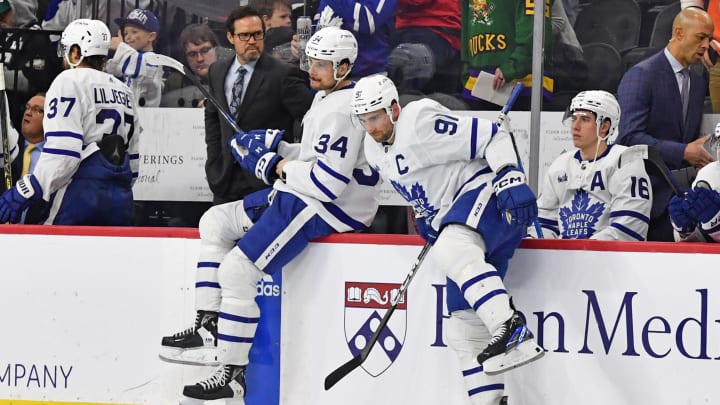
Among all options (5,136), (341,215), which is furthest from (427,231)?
(5,136)

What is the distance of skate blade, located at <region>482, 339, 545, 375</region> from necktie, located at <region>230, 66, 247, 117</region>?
6.48 feet

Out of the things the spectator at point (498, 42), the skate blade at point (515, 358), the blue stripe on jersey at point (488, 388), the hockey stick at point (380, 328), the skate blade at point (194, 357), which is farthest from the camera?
the spectator at point (498, 42)

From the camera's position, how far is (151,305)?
13.6 ft

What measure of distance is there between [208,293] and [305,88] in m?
1.25

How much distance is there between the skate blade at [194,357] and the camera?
3.98 m

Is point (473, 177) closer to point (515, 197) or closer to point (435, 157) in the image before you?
point (435, 157)

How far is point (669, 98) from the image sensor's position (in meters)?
4.75

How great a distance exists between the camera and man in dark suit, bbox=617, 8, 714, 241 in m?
4.73

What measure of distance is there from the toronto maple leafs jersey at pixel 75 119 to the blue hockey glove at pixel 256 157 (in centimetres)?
57

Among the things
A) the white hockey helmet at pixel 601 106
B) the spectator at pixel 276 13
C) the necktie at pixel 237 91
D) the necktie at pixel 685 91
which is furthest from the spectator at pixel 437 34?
the necktie at pixel 685 91

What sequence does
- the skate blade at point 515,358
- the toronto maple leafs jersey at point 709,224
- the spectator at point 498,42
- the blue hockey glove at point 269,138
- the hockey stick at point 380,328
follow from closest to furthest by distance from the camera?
the skate blade at point 515,358, the hockey stick at point 380,328, the toronto maple leafs jersey at point 709,224, the blue hockey glove at point 269,138, the spectator at point 498,42

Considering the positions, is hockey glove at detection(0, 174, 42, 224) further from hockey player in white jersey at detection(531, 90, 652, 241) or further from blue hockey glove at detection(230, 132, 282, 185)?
hockey player in white jersey at detection(531, 90, 652, 241)

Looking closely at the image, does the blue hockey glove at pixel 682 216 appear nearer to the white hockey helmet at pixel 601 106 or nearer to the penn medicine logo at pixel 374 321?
the white hockey helmet at pixel 601 106

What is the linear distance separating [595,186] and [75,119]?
179 centimetres
